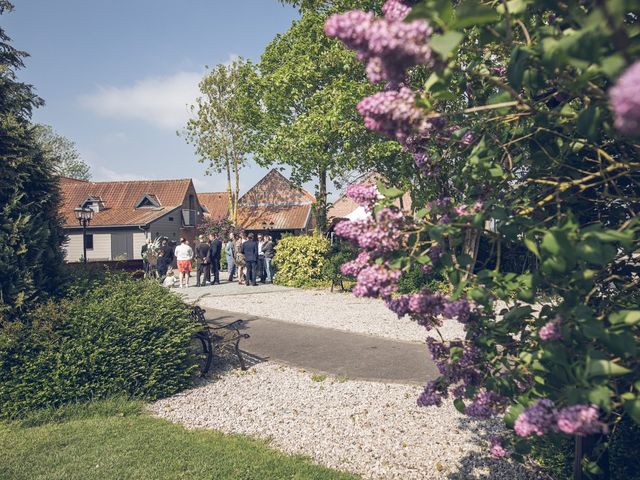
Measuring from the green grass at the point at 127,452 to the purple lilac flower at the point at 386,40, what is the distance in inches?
140

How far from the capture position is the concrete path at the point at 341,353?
272 inches

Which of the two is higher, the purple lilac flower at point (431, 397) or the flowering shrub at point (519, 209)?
the flowering shrub at point (519, 209)

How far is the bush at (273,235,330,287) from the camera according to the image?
1895 cm

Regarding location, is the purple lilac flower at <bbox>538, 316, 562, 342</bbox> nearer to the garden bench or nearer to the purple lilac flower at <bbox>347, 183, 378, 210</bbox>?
the purple lilac flower at <bbox>347, 183, 378, 210</bbox>

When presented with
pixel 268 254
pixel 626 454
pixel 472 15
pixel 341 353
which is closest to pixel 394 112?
pixel 472 15

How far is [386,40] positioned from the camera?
1437 millimetres

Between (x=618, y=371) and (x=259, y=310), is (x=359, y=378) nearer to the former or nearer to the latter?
(x=618, y=371)

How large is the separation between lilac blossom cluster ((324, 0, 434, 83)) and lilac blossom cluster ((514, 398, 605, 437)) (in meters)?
1.29

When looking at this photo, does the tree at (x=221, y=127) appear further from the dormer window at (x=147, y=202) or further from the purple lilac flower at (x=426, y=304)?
the purple lilac flower at (x=426, y=304)

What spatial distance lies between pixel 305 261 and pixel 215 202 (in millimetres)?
36691

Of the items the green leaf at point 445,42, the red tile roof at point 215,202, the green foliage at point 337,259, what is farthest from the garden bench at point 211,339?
the red tile roof at point 215,202

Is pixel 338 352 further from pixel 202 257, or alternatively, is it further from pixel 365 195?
pixel 202 257

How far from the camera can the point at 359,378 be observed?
21.8ft

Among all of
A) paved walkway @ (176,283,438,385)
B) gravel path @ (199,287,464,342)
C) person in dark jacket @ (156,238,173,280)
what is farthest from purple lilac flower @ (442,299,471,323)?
person in dark jacket @ (156,238,173,280)
